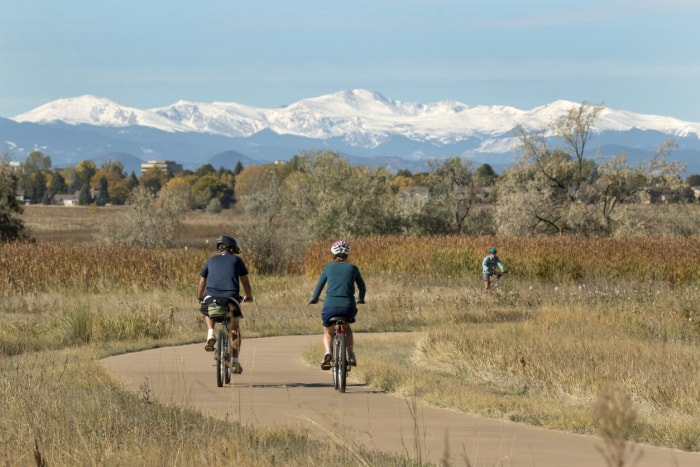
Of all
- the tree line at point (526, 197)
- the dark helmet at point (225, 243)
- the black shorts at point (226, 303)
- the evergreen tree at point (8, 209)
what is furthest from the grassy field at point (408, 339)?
the tree line at point (526, 197)

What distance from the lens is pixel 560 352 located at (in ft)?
54.8

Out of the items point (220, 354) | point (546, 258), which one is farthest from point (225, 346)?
point (546, 258)

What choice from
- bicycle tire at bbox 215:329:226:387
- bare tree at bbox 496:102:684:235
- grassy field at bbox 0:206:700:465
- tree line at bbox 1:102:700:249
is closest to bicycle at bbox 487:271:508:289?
grassy field at bbox 0:206:700:465

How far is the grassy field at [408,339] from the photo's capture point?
31.9 ft

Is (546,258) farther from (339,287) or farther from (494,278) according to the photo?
(339,287)

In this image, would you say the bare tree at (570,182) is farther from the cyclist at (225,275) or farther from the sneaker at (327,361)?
the cyclist at (225,275)

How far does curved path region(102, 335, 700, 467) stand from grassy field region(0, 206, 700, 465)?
16.6 inches

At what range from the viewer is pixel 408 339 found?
72.1 feet

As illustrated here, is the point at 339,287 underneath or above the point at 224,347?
above

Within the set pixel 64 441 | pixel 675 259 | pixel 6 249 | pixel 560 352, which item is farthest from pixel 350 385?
pixel 6 249

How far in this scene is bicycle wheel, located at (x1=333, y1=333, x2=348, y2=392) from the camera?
1389cm

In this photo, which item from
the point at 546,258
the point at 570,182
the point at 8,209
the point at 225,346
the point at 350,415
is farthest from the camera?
the point at 570,182

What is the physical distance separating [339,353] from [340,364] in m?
0.14

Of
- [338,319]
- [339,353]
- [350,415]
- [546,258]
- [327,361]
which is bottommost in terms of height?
[546,258]
